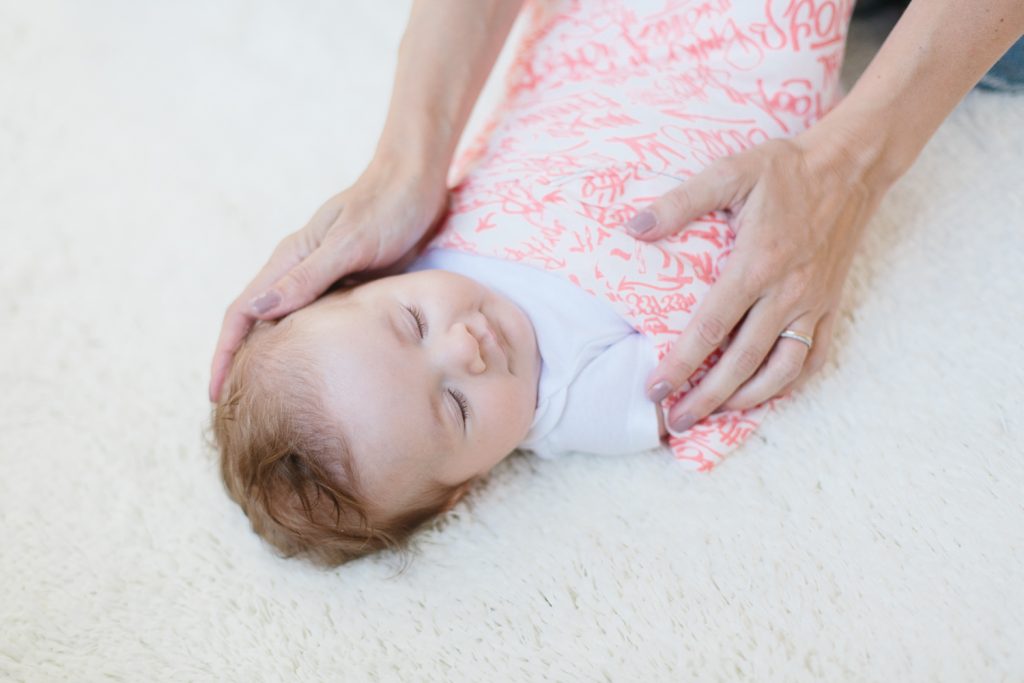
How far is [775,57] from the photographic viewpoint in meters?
1.11

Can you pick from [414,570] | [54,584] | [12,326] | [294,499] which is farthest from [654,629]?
[12,326]

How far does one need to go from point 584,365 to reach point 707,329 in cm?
15

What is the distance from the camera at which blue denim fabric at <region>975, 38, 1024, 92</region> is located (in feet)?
3.84

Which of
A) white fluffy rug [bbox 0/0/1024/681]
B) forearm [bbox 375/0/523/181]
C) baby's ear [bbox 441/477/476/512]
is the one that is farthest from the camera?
forearm [bbox 375/0/523/181]

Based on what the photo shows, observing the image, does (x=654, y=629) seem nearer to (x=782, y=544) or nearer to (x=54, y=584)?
(x=782, y=544)

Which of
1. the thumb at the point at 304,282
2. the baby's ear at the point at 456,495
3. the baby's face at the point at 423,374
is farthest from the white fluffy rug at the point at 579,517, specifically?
the thumb at the point at 304,282

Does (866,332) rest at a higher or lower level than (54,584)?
higher

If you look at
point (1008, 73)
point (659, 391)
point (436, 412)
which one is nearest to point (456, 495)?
point (436, 412)

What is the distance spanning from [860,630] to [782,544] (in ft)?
0.37

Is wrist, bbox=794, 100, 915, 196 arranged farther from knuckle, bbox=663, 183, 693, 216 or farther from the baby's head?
the baby's head

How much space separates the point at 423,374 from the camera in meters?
0.97

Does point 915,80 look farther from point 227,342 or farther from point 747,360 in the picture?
point 227,342

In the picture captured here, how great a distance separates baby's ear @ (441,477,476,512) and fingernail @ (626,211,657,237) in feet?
1.10

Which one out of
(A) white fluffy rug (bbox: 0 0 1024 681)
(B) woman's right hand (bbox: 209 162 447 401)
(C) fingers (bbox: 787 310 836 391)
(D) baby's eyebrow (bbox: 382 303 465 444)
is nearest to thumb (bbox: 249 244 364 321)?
(B) woman's right hand (bbox: 209 162 447 401)
